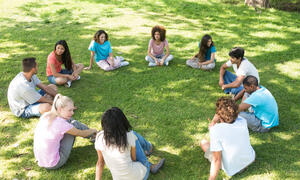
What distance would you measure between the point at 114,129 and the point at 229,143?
169 centimetres

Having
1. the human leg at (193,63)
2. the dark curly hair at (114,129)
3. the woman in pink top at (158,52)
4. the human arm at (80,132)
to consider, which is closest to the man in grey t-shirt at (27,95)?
the human arm at (80,132)

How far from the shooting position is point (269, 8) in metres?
11.4

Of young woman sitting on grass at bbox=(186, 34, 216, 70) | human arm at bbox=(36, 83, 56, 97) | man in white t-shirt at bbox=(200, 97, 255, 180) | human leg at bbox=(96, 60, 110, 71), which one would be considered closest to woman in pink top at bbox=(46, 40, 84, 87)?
human leg at bbox=(96, 60, 110, 71)

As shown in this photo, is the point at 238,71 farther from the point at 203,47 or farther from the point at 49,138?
the point at 49,138

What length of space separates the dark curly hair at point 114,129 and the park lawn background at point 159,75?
1077mm

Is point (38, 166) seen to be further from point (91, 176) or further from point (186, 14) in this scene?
point (186, 14)

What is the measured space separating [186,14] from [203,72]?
464 cm

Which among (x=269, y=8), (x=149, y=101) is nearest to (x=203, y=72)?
(x=149, y=101)

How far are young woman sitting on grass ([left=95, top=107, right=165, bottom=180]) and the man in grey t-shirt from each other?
2.21 metres

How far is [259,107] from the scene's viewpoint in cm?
489

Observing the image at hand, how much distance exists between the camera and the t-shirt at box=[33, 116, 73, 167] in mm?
4098

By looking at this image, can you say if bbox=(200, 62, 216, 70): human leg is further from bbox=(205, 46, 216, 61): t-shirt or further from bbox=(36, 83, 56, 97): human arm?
bbox=(36, 83, 56, 97): human arm

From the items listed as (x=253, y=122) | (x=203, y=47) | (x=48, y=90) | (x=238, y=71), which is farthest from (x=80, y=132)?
(x=203, y=47)

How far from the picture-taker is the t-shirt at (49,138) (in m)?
4.10
